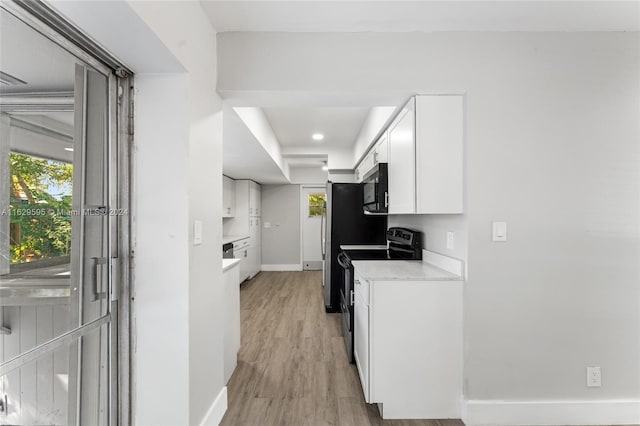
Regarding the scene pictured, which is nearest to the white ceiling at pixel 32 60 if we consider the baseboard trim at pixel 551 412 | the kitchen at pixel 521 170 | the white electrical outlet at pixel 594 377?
the kitchen at pixel 521 170

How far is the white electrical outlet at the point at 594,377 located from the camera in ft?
5.83

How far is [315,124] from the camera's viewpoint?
356cm

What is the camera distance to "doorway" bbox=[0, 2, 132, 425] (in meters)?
0.94

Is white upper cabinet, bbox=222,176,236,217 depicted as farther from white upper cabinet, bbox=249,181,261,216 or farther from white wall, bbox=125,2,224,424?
white wall, bbox=125,2,224,424

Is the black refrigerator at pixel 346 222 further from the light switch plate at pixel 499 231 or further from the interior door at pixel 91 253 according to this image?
the interior door at pixel 91 253

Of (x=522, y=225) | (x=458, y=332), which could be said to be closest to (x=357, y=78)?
(x=522, y=225)

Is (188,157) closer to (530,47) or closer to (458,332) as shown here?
(458,332)

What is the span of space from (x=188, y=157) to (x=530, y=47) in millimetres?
2102

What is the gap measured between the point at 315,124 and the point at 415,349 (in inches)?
105

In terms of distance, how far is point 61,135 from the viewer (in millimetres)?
1136

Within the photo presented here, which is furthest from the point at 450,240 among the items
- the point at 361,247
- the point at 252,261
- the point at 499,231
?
the point at 252,261

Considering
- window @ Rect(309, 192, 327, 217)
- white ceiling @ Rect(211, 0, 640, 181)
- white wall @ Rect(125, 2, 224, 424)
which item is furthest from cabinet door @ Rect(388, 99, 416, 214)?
window @ Rect(309, 192, 327, 217)

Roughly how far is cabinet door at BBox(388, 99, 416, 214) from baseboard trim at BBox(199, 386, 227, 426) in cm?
169

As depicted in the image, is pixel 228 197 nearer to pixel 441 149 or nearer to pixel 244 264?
pixel 244 264
